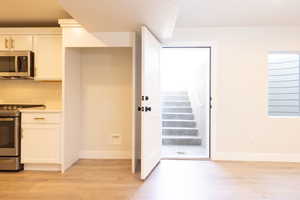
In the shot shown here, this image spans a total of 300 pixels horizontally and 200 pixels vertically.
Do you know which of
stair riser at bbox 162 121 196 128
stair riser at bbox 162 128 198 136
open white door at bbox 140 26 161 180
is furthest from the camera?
stair riser at bbox 162 121 196 128

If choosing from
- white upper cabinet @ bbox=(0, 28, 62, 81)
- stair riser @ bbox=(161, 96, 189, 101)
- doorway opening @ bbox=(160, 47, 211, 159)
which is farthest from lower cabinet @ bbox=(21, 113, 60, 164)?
stair riser @ bbox=(161, 96, 189, 101)

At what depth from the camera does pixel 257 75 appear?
3.62 metres

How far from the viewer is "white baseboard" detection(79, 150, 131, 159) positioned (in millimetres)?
3771

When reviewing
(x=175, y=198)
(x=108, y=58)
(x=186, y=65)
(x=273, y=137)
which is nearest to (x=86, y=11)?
(x=108, y=58)

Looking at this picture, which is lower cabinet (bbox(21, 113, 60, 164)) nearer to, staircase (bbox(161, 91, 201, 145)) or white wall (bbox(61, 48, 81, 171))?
white wall (bbox(61, 48, 81, 171))

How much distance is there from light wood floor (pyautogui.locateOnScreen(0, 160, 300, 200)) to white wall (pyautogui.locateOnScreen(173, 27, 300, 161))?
Result: 263 millimetres

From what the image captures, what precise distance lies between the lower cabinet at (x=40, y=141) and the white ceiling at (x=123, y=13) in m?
1.44

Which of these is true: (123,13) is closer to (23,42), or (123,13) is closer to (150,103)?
(150,103)

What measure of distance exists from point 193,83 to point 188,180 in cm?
398

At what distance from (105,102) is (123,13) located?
1744 mm

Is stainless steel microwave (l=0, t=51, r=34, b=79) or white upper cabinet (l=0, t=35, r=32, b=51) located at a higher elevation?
white upper cabinet (l=0, t=35, r=32, b=51)

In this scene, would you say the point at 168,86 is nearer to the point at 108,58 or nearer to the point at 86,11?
the point at 108,58

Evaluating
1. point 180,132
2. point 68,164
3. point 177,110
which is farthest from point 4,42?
point 177,110

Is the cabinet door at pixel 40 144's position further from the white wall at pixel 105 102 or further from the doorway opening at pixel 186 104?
the doorway opening at pixel 186 104
